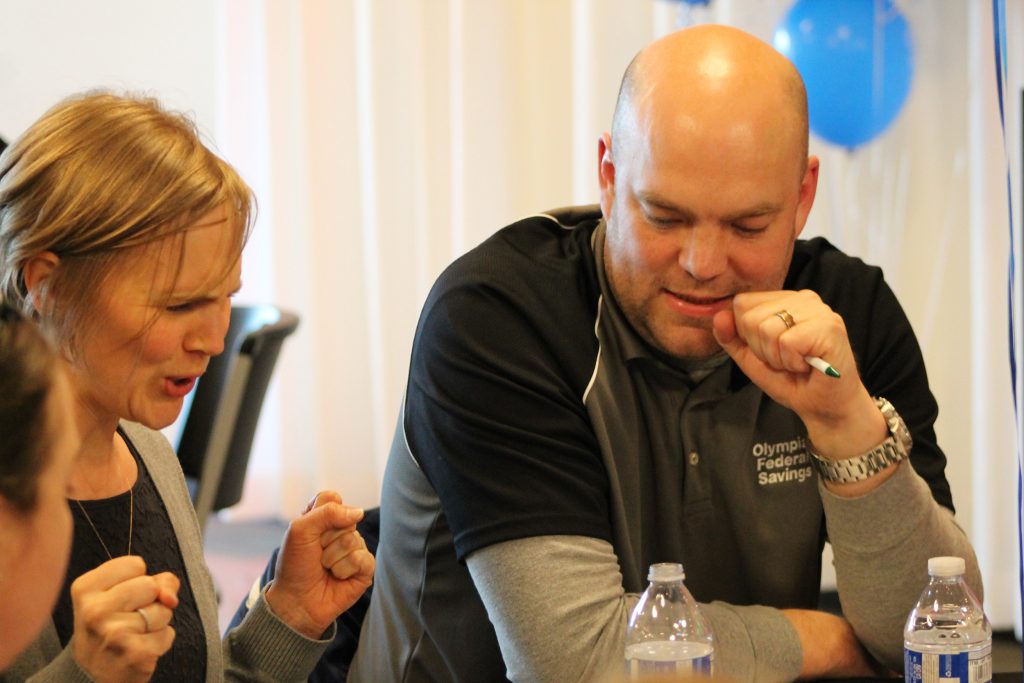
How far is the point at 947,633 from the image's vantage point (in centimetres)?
151

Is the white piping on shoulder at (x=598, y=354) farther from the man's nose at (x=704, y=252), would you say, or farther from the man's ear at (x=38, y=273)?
the man's ear at (x=38, y=273)

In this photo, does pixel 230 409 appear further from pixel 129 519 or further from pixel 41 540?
pixel 41 540

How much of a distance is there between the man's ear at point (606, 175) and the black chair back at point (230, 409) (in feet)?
3.35

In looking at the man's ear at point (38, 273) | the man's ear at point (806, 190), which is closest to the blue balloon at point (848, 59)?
the man's ear at point (806, 190)

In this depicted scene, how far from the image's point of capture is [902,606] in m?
1.65

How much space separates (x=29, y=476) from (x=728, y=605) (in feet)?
3.28

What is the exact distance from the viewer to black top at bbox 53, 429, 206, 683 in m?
1.44

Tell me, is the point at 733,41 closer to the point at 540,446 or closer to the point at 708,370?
the point at 708,370

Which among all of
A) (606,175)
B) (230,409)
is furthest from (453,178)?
(606,175)

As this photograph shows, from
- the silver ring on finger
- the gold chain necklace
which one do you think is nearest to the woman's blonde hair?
the gold chain necklace

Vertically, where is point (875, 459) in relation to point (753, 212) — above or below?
below

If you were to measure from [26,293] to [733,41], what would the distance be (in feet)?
3.40

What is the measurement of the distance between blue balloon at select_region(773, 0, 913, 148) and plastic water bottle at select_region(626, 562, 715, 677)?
208 cm

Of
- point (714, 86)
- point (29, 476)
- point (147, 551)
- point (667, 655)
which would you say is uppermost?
point (714, 86)
